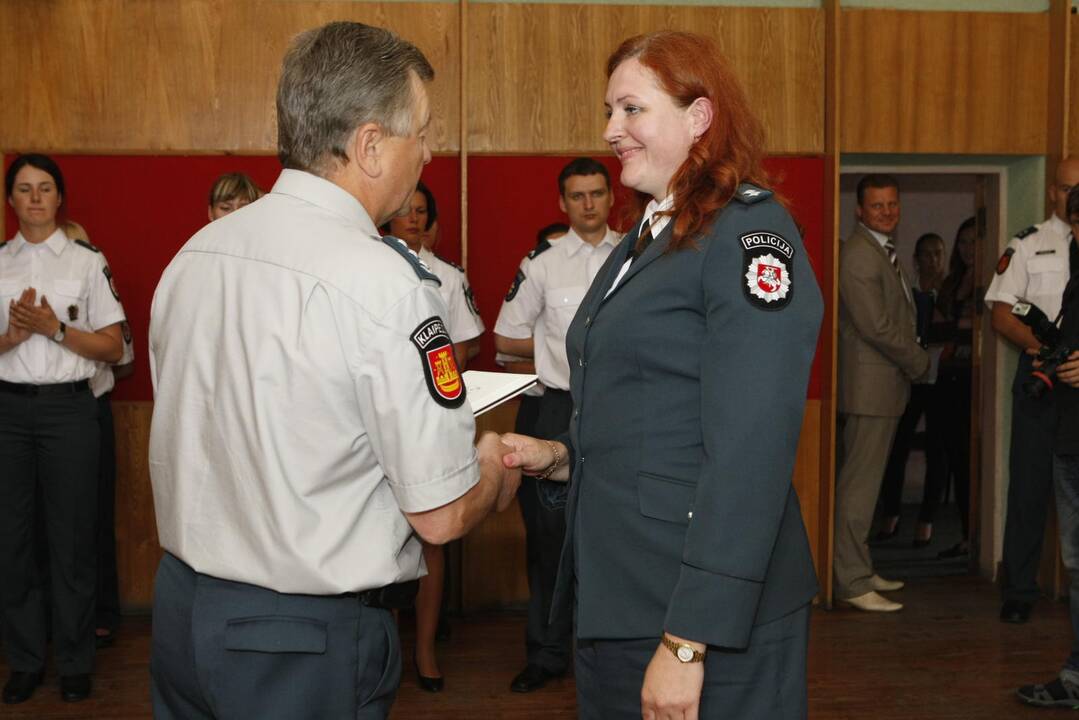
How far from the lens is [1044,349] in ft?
13.6

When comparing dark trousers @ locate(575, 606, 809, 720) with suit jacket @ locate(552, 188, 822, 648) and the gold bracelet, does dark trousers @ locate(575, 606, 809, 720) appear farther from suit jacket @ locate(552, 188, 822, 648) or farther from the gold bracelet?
the gold bracelet

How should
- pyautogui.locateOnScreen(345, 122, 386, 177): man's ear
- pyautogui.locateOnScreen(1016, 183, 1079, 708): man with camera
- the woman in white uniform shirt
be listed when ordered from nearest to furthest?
pyautogui.locateOnScreen(345, 122, 386, 177): man's ear < pyautogui.locateOnScreen(1016, 183, 1079, 708): man with camera < the woman in white uniform shirt

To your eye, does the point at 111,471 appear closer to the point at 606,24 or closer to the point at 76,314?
the point at 76,314

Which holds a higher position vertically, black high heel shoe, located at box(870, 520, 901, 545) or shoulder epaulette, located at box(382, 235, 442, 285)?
shoulder epaulette, located at box(382, 235, 442, 285)

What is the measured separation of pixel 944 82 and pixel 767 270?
416 cm

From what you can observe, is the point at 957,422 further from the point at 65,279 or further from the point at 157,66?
the point at 65,279

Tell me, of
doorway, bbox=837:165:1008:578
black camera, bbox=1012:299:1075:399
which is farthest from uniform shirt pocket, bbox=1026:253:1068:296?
doorway, bbox=837:165:1008:578

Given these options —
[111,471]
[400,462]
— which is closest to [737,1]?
[111,471]

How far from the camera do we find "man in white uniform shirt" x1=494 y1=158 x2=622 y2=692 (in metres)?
4.20

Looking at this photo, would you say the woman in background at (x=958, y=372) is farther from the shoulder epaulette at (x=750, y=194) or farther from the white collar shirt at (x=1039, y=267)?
the shoulder epaulette at (x=750, y=194)

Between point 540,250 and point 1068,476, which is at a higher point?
point 540,250

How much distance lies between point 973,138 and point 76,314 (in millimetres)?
4129

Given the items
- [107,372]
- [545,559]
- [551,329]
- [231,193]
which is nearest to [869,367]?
[551,329]

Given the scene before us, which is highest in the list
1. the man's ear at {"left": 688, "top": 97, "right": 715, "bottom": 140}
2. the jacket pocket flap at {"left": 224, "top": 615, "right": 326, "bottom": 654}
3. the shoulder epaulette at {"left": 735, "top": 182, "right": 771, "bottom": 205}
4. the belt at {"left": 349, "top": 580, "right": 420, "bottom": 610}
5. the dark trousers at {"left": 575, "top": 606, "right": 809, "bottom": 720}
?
the man's ear at {"left": 688, "top": 97, "right": 715, "bottom": 140}
